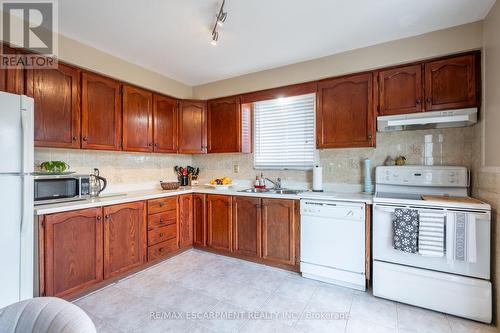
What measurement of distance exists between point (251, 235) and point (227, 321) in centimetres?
111

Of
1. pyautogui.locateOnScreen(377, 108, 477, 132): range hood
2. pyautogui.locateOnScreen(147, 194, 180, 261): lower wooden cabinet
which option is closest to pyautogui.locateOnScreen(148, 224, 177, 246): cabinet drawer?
pyautogui.locateOnScreen(147, 194, 180, 261): lower wooden cabinet

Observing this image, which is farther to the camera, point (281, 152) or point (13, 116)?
point (281, 152)

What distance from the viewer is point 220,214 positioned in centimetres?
310

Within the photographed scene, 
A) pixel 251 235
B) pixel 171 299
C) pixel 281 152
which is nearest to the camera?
pixel 171 299

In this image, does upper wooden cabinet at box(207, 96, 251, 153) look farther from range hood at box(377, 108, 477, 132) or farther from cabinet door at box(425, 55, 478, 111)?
cabinet door at box(425, 55, 478, 111)

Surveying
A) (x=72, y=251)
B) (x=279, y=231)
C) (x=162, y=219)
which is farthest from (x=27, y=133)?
(x=279, y=231)

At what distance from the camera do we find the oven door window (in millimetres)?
2019

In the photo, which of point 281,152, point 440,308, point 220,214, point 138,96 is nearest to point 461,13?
point 281,152

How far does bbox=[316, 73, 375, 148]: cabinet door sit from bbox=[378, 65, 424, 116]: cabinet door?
119mm

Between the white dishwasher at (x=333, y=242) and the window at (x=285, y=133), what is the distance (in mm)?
827

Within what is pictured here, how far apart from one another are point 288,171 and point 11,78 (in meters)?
2.93

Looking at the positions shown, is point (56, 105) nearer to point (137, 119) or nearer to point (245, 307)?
point (137, 119)

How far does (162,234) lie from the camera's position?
2.87 metres

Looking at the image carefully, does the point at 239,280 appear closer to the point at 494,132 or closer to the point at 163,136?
the point at 163,136
